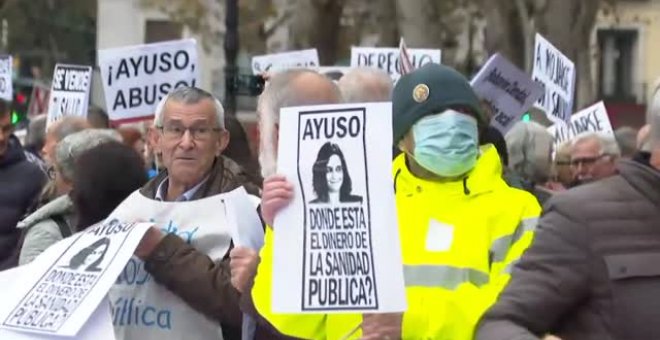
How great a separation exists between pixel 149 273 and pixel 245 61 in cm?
4371

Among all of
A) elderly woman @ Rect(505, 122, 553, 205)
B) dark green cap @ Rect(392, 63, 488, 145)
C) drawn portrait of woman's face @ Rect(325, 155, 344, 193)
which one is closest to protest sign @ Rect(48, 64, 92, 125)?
elderly woman @ Rect(505, 122, 553, 205)

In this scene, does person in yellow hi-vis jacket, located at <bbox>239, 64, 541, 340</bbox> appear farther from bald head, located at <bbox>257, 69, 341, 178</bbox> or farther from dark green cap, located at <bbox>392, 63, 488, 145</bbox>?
bald head, located at <bbox>257, 69, 341, 178</bbox>

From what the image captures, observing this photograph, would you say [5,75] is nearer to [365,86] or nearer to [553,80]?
[553,80]

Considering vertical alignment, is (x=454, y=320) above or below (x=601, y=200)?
below

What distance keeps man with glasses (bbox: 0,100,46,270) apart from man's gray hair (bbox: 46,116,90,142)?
260 mm

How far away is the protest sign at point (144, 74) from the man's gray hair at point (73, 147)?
335 centimetres

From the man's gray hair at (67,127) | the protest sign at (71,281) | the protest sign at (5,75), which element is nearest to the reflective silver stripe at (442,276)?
the protest sign at (71,281)

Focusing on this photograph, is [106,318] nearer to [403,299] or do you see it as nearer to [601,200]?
[403,299]

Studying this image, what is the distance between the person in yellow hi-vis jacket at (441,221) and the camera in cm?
438

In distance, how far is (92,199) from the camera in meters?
5.94

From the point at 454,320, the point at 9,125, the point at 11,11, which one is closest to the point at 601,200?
the point at 454,320

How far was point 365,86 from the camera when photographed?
6023 millimetres

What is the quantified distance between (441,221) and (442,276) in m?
0.16

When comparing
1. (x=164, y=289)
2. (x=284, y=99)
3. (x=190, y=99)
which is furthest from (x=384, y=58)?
(x=284, y=99)
